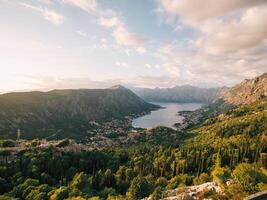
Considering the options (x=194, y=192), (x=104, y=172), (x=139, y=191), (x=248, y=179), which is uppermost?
(x=248, y=179)

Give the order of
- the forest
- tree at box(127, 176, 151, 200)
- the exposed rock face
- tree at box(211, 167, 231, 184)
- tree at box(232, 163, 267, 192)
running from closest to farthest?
tree at box(232, 163, 267, 192) < the exposed rock face < tree at box(211, 167, 231, 184) < tree at box(127, 176, 151, 200) < the forest

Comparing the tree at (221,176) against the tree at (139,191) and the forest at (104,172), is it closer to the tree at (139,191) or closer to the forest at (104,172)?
the forest at (104,172)

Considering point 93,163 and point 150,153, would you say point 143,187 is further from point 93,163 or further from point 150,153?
point 150,153

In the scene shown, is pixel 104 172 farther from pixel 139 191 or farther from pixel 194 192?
pixel 194 192

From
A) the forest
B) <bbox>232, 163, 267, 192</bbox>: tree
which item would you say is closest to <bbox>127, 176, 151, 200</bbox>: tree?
the forest

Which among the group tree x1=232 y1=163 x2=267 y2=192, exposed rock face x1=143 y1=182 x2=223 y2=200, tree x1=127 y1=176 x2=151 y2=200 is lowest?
tree x1=127 y1=176 x2=151 y2=200

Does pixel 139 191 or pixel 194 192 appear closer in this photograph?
pixel 194 192

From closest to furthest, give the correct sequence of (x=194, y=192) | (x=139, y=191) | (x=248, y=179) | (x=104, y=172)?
(x=248, y=179), (x=194, y=192), (x=139, y=191), (x=104, y=172)

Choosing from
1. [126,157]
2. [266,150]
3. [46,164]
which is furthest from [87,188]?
[266,150]

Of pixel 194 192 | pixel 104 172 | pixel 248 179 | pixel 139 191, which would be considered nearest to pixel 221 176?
pixel 194 192

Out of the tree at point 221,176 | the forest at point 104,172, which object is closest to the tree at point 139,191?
the forest at point 104,172

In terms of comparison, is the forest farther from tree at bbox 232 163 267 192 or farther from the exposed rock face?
tree at bbox 232 163 267 192
